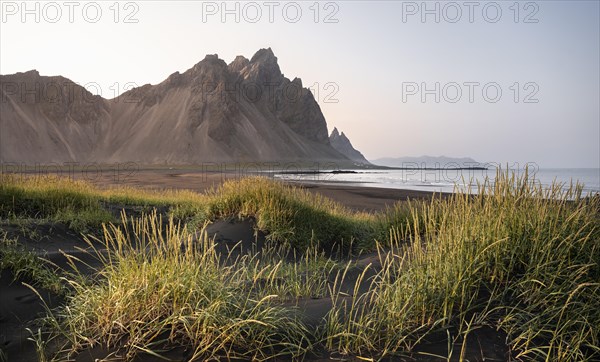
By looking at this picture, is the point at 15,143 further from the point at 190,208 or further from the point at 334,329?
the point at 334,329

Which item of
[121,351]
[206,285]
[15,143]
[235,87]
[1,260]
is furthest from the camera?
[235,87]

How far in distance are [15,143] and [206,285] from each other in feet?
459

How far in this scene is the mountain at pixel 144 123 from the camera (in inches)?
5108

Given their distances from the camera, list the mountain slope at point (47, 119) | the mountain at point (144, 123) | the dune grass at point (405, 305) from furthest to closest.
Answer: the mountain at point (144, 123)
the mountain slope at point (47, 119)
the dune grass at point (405, 305)

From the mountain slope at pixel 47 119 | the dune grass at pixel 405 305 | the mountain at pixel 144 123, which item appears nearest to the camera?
the dune grass at pixel 405 305

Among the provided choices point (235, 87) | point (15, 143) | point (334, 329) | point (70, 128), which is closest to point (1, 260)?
point (334, 329)

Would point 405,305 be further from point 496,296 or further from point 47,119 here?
point 47,119

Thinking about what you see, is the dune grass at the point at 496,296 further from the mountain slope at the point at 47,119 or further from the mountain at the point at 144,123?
the mountain slope at the point at 47,119

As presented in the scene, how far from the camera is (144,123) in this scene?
149m

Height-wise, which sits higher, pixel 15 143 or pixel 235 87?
pixel 235 87

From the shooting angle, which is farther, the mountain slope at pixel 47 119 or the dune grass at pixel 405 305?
the mountain slope at pixel 47 119

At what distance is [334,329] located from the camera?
4.19 m

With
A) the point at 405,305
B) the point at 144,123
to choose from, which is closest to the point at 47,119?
the point at 144,123

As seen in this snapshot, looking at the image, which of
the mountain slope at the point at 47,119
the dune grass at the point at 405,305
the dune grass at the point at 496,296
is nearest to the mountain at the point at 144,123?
the mountain slope at the point at 47,119
